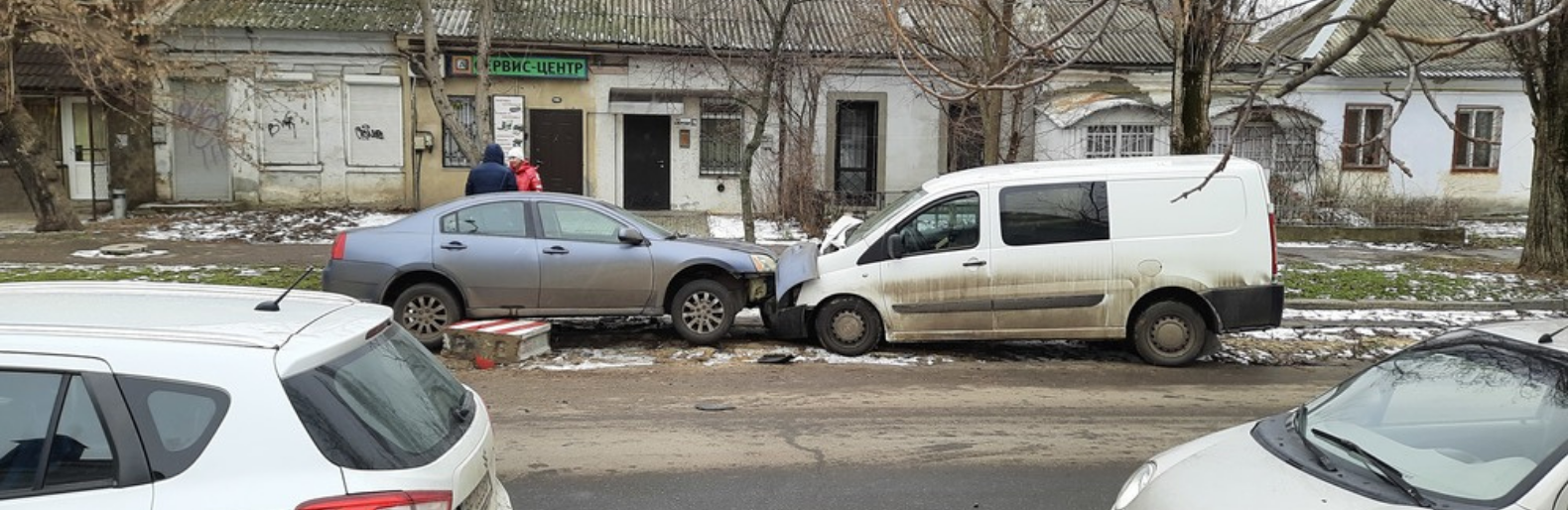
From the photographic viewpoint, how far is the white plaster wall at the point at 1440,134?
24.1 meters

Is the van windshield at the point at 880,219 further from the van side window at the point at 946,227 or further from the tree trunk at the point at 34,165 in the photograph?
the tree trunk at the point at 34,165

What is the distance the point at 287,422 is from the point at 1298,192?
22.9m

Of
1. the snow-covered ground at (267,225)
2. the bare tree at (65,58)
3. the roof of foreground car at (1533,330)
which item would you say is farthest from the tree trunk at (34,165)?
the roof of foreground car at (1533,330)

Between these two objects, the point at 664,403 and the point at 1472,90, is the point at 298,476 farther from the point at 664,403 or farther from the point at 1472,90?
the point at 1472,90

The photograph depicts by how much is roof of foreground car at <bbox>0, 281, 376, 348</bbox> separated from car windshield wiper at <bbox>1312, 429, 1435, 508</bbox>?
3.47m

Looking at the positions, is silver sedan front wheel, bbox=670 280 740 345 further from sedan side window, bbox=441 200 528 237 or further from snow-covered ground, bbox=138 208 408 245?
snow-covered ground, bbox=138 208 408 245

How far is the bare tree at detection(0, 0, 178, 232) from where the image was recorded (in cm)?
1500

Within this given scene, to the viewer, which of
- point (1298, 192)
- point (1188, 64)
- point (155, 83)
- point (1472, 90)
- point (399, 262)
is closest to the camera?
point (399, 262)

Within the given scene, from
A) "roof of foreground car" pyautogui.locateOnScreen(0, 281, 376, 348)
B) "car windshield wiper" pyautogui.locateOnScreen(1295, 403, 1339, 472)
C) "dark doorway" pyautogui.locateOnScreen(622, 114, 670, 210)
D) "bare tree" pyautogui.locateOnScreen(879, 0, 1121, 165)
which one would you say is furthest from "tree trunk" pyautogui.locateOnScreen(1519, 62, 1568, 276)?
"roof of foreground car" pyautogui.locateOnScreen(0, 281, 376, 348)

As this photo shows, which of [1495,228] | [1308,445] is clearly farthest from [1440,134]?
[1308,445]

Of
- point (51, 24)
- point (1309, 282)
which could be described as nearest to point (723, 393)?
point (1309, 282)

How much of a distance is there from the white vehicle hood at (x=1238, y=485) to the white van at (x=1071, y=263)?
523cm

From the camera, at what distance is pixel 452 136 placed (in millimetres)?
21609

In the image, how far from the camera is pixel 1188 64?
1226cm
